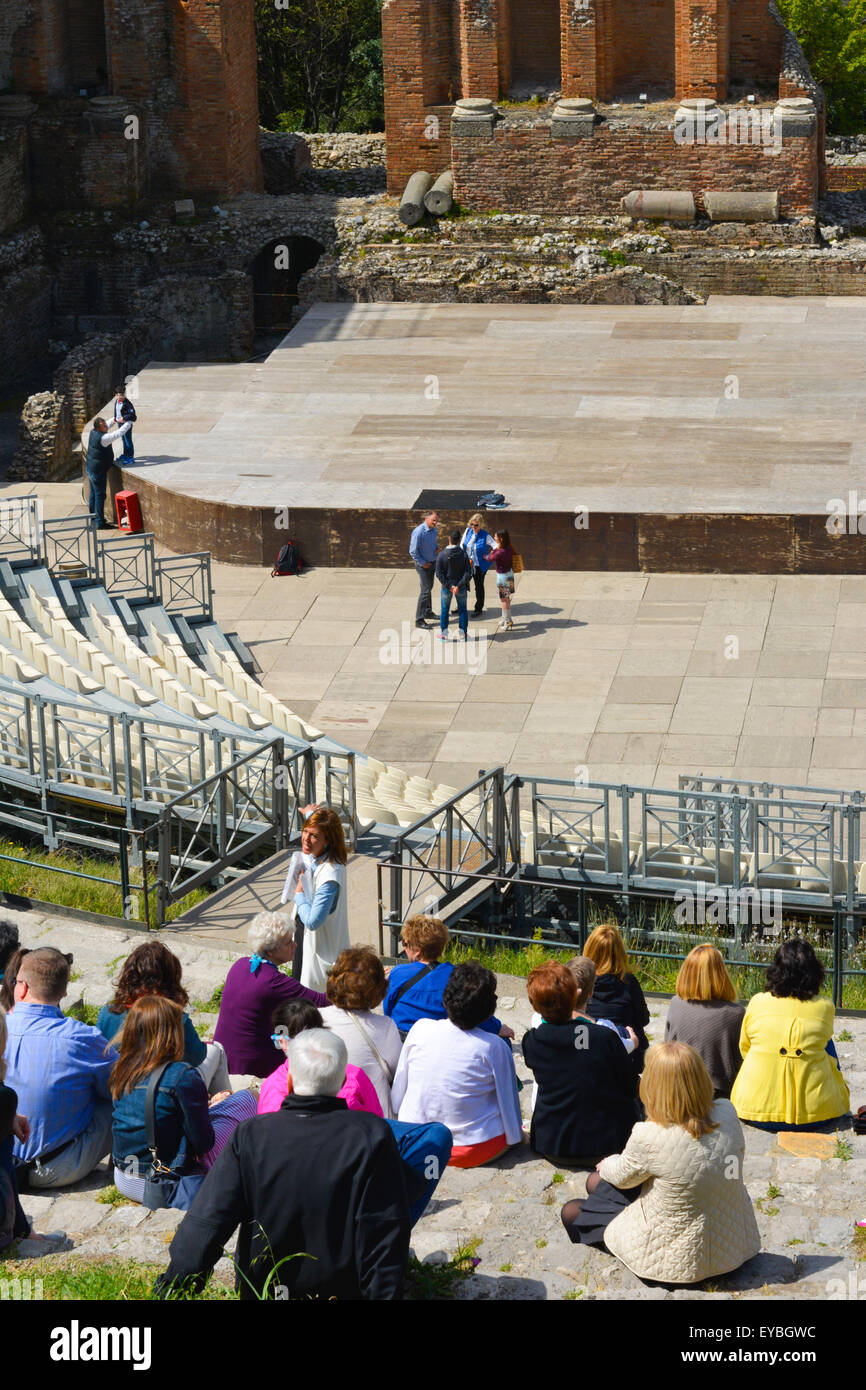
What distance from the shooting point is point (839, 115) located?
1873 inches

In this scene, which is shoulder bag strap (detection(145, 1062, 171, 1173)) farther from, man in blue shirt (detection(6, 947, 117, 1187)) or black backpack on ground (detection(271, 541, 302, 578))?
black backpack on ground (detection(271, 541, 302, 578))

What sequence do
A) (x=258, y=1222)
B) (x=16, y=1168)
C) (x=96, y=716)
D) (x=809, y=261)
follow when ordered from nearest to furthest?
(x=258, y=1222) → (x=16, y=1168) → (x=96, y=716) → (x=809, y=261)

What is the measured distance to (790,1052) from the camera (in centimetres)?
935

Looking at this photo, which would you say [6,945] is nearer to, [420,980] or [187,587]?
[420,980]

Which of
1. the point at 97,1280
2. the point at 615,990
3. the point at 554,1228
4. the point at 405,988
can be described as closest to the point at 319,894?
the point at 405,988

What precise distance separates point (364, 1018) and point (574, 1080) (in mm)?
956

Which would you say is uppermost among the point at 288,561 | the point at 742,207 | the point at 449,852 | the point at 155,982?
the point at 742,207

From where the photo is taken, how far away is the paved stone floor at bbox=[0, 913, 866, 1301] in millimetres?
7719

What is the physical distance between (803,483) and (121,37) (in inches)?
722

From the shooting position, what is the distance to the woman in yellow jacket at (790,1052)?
30.8 feet

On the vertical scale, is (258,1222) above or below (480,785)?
above

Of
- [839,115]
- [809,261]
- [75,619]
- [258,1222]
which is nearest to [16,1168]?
[258,1222]

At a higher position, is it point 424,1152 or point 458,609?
point 424,1152

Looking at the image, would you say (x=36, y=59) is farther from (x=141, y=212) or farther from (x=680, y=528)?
(x=680, y=528)
